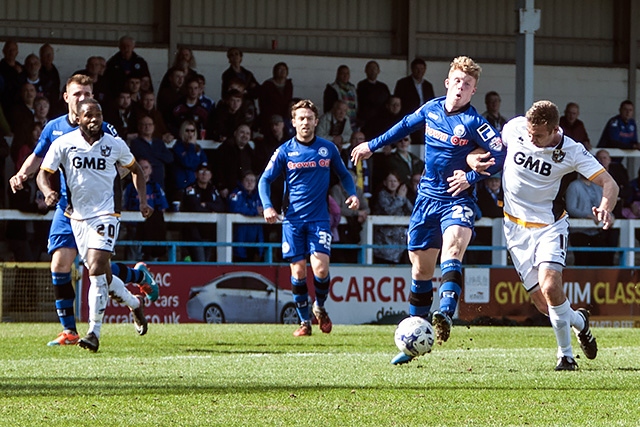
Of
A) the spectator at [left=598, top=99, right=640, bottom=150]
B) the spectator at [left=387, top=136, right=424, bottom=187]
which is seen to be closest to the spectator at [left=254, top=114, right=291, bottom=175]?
the spectator at [left=387, top=136, right=424, bottom=187]

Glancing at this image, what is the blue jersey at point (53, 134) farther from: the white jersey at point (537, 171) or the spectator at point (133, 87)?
the spectator at point (133, 87)

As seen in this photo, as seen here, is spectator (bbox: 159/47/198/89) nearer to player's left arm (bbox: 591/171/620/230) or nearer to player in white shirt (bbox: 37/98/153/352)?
player in white shirt (bbox: 37/98/153/352)

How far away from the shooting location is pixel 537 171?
9625 millimetres

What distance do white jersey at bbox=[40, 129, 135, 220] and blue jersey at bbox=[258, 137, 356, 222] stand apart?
2.63m

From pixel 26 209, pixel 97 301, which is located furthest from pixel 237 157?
pixel 97 301

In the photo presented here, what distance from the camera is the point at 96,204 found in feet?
37.8

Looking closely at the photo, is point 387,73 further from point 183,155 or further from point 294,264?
point 294,264

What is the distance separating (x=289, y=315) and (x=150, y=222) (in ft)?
7.66

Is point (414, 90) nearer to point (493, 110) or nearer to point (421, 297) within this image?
point (493, 110)

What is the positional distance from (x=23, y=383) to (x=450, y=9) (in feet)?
59.6

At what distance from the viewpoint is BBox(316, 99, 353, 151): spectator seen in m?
20.1

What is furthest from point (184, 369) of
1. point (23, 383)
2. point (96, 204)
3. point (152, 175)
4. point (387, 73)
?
point (387, 73)

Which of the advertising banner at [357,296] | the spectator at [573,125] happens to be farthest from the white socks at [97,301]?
the spectator at [573,125]

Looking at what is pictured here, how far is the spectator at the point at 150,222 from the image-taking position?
59.5ft
